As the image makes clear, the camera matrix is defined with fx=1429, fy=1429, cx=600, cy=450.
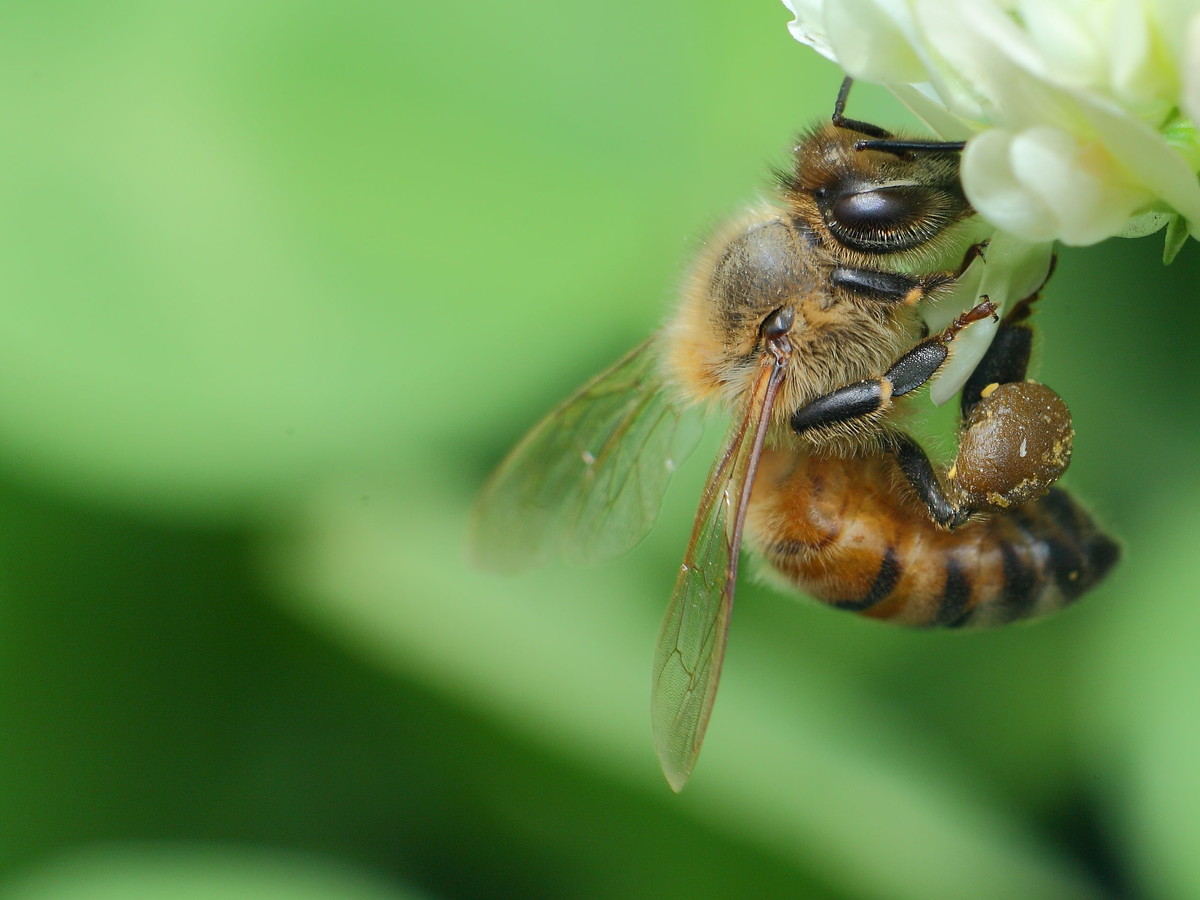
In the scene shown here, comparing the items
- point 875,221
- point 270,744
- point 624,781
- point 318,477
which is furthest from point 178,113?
point 875,221

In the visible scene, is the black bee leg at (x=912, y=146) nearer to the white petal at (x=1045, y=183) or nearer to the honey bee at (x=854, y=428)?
the honey bee at (x=854, y=428)

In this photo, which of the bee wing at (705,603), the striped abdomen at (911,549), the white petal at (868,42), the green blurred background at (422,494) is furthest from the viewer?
the green blurred background at (422,494)

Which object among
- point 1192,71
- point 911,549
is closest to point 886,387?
point 911,549

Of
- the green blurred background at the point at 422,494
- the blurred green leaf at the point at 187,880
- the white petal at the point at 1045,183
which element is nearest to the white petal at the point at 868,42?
the white petal at the point at 1045,183

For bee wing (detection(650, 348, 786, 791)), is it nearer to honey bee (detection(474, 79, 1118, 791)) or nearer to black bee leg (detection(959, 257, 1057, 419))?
honey bee (detection(474, 79, 1118, 791))

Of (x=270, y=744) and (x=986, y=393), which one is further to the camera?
(x=270, y=744)

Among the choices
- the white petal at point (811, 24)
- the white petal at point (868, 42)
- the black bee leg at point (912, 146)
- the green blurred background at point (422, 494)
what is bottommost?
the green blurred background at point (422, 494)

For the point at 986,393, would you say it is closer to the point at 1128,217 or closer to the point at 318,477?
the point at 1128,217
